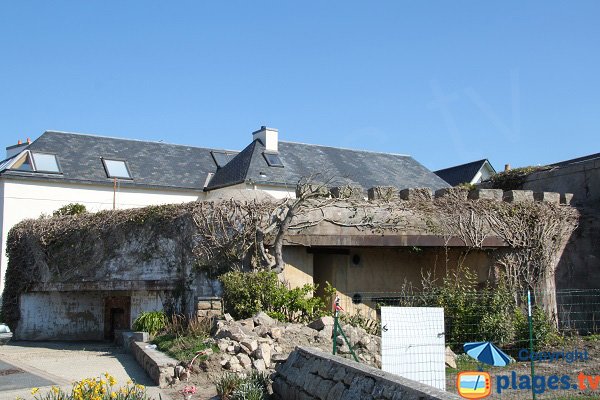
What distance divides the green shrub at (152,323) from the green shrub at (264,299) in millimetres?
1609

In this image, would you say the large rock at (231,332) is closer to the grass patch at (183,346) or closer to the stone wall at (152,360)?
the grass patch at (183,346)

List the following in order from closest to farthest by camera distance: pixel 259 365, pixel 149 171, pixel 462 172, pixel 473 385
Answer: pixel 473 385 → pixel 259 365 → pixel 149 171 → pixel 462 172

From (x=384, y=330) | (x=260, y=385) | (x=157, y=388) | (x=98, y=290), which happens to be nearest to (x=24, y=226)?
(x=98, y=290)

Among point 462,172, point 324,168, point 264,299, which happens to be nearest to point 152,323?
point 264,299

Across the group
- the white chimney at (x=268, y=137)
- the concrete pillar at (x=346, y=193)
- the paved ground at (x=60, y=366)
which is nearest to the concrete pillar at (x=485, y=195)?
the concrete pillar at (x=346, y=193)

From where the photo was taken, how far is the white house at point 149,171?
23984 millimetres

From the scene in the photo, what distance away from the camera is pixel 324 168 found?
28.5m

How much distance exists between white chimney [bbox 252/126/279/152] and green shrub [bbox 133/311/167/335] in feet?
48.2

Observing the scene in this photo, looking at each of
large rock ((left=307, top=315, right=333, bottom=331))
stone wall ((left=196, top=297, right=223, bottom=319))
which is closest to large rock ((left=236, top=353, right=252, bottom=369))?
large rock ((left=307, top=315, right=333, bottom=331))

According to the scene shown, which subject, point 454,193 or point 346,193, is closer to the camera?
point 346,193

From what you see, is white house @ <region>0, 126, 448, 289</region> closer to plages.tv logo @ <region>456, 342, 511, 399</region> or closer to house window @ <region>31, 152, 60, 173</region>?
house window @ <region>31, 152, 60, 173</region>

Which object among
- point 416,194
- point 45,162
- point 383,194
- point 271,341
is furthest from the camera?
point 45,162

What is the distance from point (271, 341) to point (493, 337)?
15.1 ft

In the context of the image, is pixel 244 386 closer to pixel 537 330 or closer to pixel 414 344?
pixel 414 344
